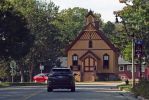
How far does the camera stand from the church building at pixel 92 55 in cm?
10219

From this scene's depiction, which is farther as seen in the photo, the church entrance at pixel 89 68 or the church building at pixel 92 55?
the church building at pixel 92 55

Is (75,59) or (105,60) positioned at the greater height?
(75,59)

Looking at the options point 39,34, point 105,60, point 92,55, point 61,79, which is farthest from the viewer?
point 39,34

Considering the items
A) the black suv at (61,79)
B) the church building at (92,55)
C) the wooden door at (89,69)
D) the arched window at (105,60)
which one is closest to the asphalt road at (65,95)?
the black suv at (61,79)

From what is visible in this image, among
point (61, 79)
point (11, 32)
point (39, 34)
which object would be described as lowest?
point (61, 79)

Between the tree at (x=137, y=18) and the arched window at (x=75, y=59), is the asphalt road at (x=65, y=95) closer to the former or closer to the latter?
the tree at (x=137, y=18)

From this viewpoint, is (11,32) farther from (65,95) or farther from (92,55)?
(65,95)

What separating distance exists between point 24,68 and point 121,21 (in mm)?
55398

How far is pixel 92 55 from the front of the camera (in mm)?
102438

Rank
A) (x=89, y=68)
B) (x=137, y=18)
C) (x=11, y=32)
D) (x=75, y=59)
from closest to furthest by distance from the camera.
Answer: (x=137, y=18)
(x=11, y=32)
(x=89, y=68)
(x=75, y=59)

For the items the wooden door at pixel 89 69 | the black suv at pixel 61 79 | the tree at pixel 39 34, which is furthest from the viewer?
the tree at pixel 39 34

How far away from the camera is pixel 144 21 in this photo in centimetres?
4256

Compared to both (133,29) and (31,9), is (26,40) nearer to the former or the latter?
(31,9)

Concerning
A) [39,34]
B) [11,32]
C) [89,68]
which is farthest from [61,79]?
[39,34]
